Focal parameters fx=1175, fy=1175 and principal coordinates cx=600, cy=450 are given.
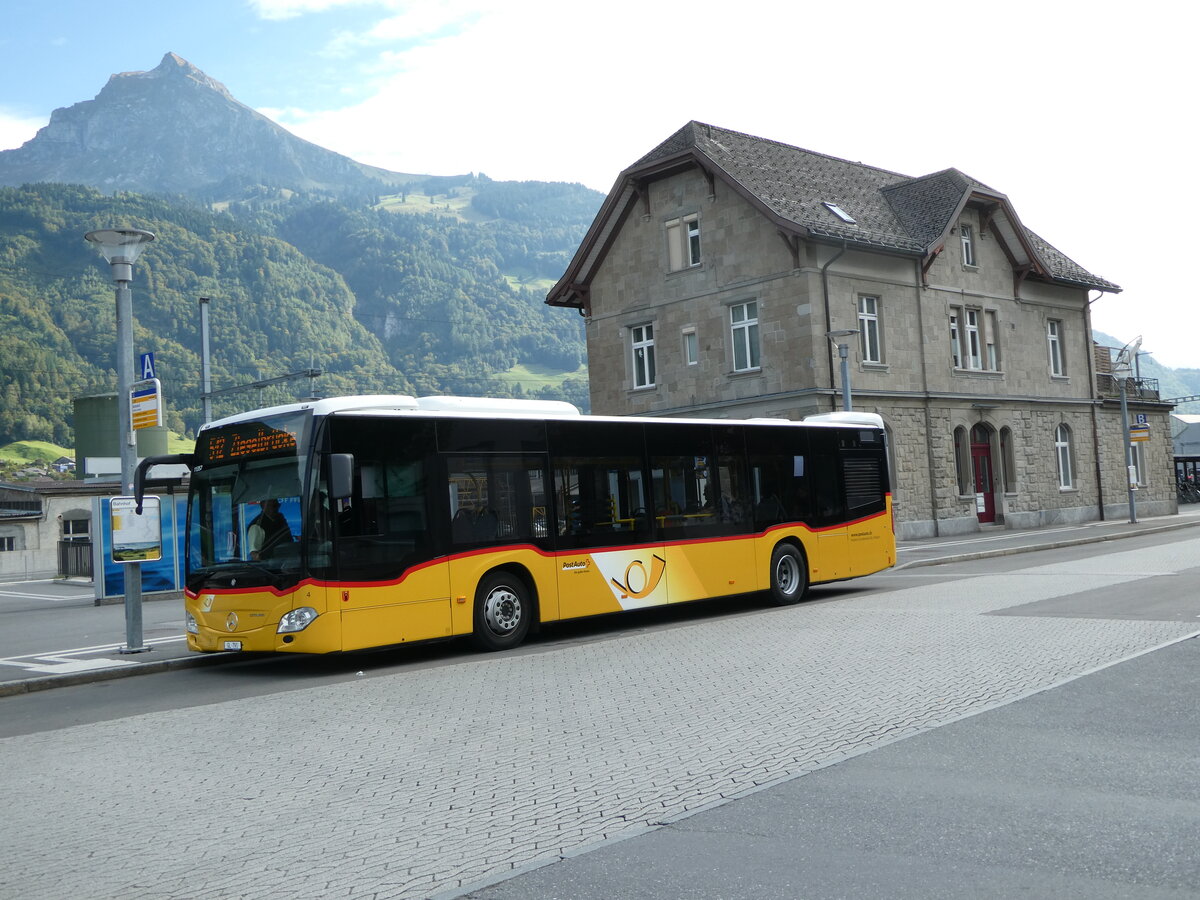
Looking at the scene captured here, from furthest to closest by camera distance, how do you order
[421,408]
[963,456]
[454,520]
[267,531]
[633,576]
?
[963,456] → [633,576] → [421,408] → [454,520] → [267,531]

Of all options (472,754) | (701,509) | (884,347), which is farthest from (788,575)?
(884,347)

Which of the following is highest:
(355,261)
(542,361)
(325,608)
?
(355,261)

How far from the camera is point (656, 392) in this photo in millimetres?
36875

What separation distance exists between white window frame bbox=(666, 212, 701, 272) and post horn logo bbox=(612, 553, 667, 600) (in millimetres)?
21609

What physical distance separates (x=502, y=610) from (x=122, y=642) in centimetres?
652

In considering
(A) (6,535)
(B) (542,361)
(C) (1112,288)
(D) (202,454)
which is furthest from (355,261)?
(D) (202,454)

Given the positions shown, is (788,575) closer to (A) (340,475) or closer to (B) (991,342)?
(A) (340,475)

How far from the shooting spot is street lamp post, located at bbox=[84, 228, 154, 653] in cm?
1403

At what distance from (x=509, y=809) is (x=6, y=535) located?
167 ft

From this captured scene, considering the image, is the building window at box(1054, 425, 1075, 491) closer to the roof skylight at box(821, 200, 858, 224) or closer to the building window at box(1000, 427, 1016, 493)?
the building window at box(1000, 427, 1016, 493)

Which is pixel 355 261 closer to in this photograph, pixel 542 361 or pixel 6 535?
pixel 542 361

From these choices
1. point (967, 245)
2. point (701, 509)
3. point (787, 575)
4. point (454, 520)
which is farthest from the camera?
point (967, 245)

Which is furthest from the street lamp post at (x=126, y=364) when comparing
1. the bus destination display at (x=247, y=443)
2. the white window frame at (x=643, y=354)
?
the white window frame at (x=643, y=354)

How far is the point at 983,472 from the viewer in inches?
1495
